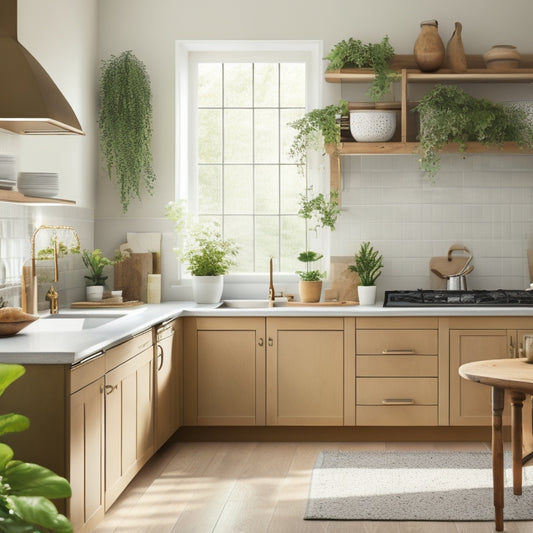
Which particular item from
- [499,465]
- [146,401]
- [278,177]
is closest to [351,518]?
[499,465]

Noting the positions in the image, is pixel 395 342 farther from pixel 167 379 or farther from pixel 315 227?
pixel 167 379

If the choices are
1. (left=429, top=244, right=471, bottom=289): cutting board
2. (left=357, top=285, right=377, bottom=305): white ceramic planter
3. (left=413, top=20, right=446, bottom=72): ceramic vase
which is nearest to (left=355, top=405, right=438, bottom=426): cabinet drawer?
(left=357, top=285, right=377, bottom=305): white ceramic planter

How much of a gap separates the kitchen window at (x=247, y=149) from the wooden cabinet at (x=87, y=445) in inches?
106

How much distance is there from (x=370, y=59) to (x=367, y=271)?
4.57 ft

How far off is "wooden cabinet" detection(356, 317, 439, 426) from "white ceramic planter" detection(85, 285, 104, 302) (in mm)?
1644

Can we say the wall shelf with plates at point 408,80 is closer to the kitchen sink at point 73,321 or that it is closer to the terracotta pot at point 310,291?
the terracotta pot at point 310,291

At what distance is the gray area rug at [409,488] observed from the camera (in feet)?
12.4

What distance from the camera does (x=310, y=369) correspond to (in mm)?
5109

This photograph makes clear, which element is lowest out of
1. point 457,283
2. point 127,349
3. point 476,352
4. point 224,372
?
point 224,372

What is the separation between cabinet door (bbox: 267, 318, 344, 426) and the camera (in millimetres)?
5098

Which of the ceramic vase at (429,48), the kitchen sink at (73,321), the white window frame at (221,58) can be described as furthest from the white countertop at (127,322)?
the ceramic vase at (429,48)

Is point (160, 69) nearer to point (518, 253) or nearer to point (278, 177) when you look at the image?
point (278, 177)

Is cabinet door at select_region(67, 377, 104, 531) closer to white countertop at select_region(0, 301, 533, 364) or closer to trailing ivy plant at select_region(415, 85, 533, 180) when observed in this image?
white countertop at select_region(0, 301, 533, 364)

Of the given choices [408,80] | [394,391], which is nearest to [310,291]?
[394,391]
